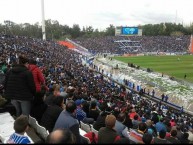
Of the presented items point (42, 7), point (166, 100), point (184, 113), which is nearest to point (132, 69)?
point (166, 100)

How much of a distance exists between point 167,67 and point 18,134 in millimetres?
48404

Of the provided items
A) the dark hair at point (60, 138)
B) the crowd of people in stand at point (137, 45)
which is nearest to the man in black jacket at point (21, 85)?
the dark hair at point (60, 138)

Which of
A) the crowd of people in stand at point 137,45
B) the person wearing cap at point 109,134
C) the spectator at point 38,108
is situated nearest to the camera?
the person wearing cap at point 109,134

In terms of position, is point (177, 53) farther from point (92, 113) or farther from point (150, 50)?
point (92, 113)

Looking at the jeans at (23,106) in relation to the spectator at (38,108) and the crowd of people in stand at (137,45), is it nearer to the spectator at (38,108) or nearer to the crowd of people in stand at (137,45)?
the spectator at (38,108)

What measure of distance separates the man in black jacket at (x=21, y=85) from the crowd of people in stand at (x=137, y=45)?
6725 centimetres

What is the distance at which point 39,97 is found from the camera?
697 cm

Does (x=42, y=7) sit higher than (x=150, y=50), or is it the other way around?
(x=42, y=7)

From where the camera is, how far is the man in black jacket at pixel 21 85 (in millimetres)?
6461

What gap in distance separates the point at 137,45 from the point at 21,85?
8259cm

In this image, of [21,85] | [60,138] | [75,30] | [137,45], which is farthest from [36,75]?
[75,30]

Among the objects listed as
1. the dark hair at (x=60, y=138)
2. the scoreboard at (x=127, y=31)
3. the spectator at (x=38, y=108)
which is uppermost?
the scoreboard at (x=127, y=31)

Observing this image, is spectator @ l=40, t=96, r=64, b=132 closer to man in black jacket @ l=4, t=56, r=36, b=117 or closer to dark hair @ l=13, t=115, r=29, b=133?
man in black jacket @ l=4, t=56, r=36, b=117

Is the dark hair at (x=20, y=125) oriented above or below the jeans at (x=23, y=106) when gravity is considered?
above
